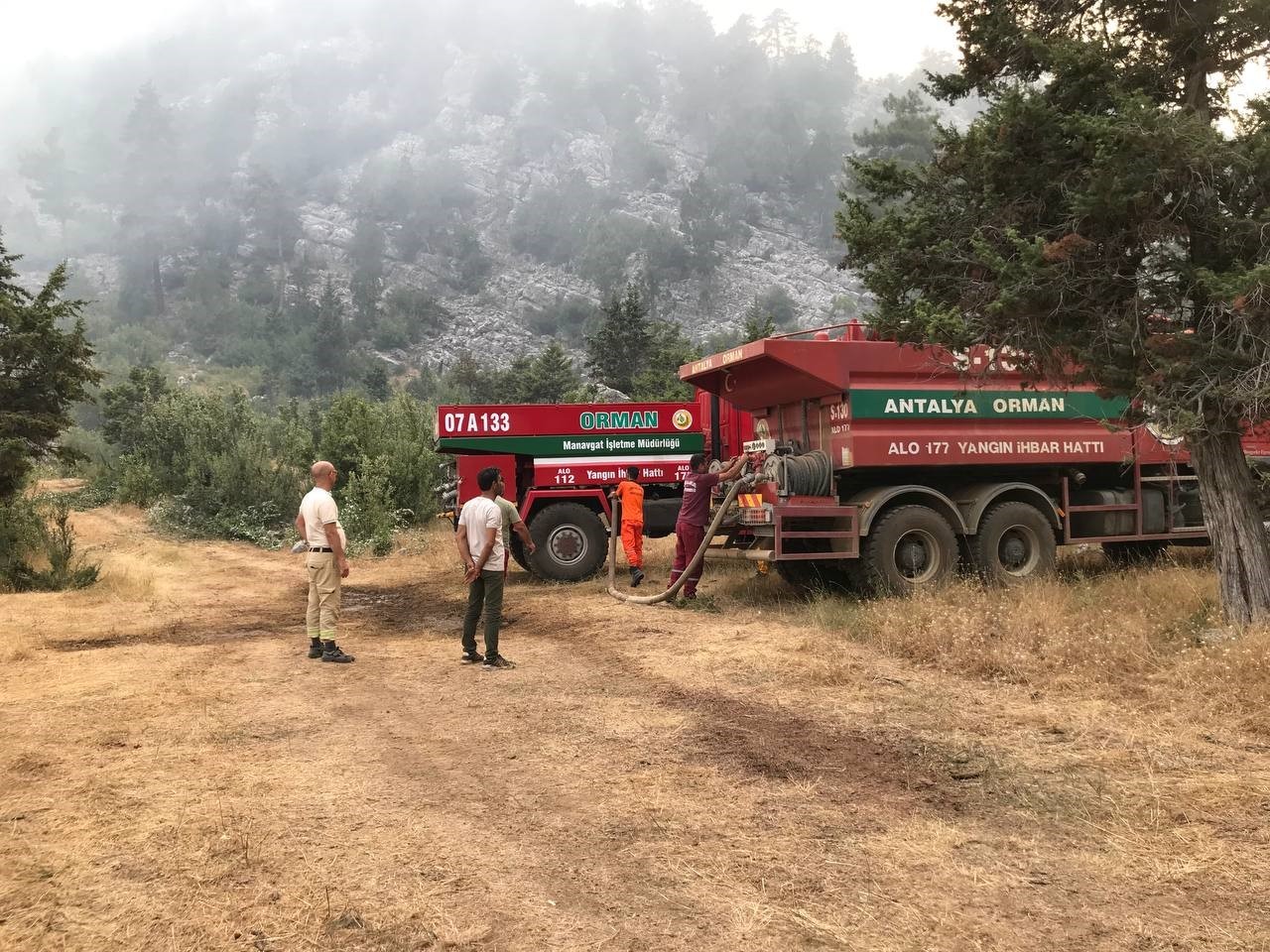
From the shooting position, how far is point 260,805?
4625mm

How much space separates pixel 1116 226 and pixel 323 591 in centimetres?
682

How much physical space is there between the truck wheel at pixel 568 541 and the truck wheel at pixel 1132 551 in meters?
6.53

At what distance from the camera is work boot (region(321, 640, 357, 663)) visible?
8531 millimetres

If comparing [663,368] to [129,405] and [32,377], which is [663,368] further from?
[32,377]

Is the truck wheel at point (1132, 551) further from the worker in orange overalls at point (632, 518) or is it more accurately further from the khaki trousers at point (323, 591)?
the khaki trousers at point (323, 591)

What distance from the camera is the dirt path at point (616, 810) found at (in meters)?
3.41

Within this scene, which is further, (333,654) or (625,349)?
(625,349)

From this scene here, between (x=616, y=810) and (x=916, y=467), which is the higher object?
(x=916, y=467)

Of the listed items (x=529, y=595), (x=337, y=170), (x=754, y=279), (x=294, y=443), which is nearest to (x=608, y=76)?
(x=337, y=170)

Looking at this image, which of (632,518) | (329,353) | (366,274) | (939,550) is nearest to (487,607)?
(632,518)

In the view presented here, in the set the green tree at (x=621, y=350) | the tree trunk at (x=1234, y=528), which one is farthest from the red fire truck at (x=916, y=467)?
the green tree at (x=621, y=350)

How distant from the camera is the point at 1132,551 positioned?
42.3ft

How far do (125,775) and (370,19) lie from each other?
199465 millimetres

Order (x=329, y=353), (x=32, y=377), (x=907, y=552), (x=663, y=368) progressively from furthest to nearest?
(x=329, y=353) < (x=663, y=368) < (x=32, y=377) < (x=907, y=552)
